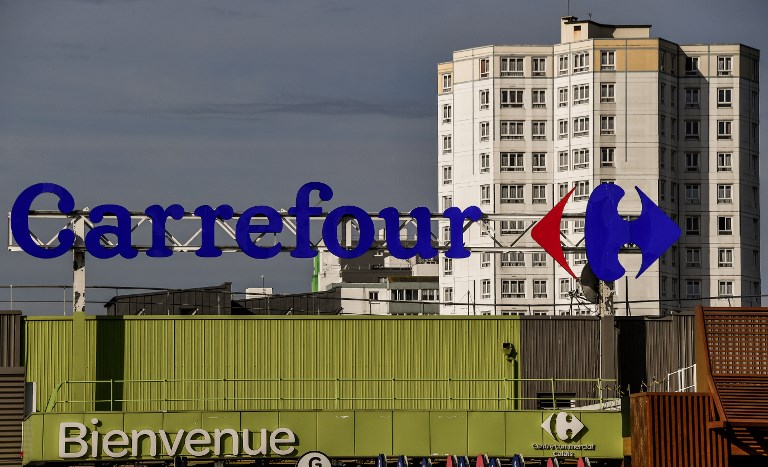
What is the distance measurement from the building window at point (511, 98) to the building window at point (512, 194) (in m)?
8.38

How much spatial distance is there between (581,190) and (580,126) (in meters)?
6.51

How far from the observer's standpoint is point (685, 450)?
187 feet

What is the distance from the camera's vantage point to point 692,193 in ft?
563

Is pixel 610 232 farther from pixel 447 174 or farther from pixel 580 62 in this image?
pixel 447 174

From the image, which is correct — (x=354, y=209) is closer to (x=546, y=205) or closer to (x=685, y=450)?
(x=685, y=450)

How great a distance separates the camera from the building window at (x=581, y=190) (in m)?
166

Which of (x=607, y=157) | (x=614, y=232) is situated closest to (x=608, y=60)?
(x=607, y=157)

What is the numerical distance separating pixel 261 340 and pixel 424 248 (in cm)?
754

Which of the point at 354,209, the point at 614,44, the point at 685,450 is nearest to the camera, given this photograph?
the point at 685,450

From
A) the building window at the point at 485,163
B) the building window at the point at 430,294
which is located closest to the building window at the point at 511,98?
the building window at the point at 485,163

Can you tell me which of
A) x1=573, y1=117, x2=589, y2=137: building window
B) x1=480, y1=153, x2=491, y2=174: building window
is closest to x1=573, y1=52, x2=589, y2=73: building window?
x1=573, y1=117, x2=589, y2=137: building window

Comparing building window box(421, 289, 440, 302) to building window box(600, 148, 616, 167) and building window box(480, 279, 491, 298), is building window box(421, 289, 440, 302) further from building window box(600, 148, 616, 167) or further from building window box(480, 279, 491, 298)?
building window box(600, 148, 616, 167)

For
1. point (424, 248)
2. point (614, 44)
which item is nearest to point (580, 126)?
point (614, 44)

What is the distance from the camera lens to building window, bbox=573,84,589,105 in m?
165
